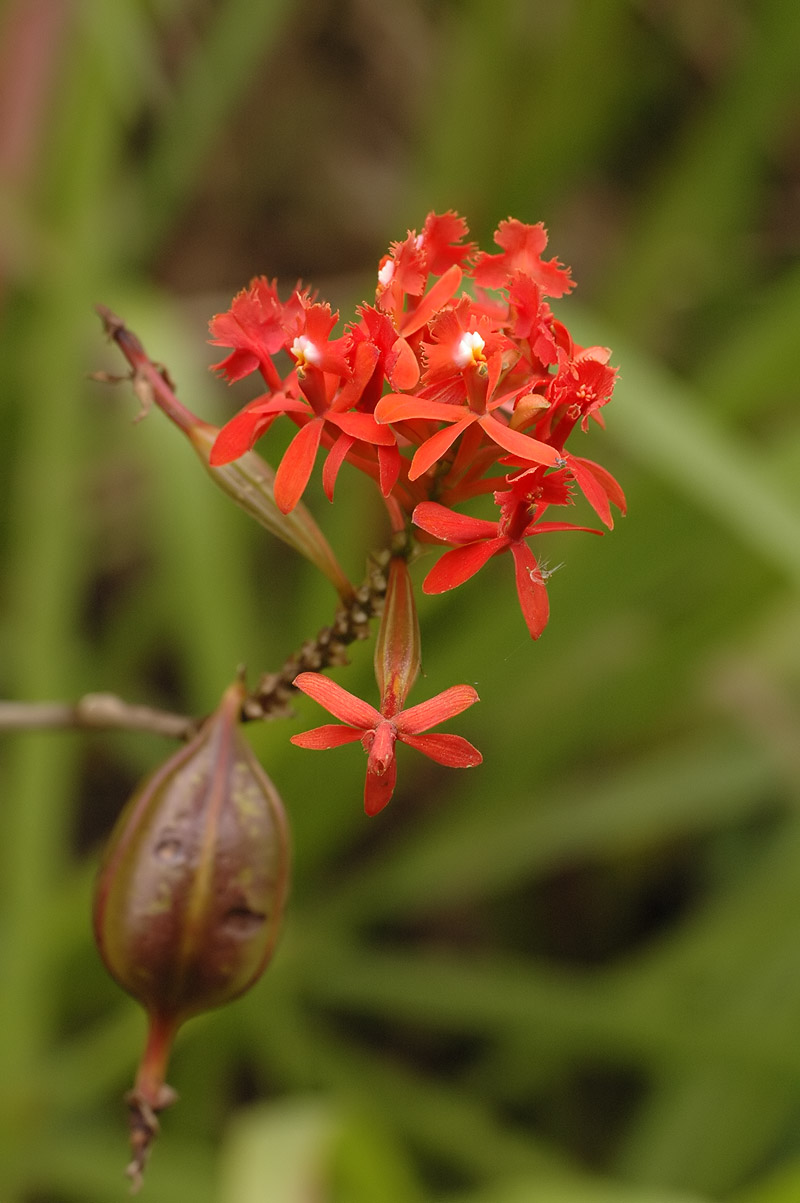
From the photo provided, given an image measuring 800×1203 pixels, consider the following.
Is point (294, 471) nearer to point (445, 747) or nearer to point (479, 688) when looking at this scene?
point (445, 747)

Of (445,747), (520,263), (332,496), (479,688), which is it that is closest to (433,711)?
(445,747)

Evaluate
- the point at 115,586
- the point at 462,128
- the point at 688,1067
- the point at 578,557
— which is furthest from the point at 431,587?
the point at 115,586

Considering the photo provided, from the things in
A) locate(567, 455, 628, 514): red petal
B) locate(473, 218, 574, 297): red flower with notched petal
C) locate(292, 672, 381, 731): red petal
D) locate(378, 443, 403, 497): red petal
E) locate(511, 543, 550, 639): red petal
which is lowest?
locate(292, 672, 381, 731): red petal

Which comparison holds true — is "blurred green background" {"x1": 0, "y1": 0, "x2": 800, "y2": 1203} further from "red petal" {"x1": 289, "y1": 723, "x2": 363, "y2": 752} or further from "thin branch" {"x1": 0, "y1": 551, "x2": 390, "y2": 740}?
"red petal" {"x1": 289, "y1": 723, "x2": 363, "y2": 752}

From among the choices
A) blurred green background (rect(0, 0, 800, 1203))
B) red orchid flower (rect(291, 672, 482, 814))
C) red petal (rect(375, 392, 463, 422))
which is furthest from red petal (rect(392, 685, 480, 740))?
blurred green background (rect(0, 0, 800, 1203))

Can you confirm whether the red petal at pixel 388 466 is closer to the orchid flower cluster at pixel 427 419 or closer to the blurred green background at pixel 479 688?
the orchid flower cluster at pixel 427 419

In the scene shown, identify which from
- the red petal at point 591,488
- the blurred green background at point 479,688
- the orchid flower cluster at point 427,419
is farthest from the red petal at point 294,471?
the blurred green background at point 479,688
